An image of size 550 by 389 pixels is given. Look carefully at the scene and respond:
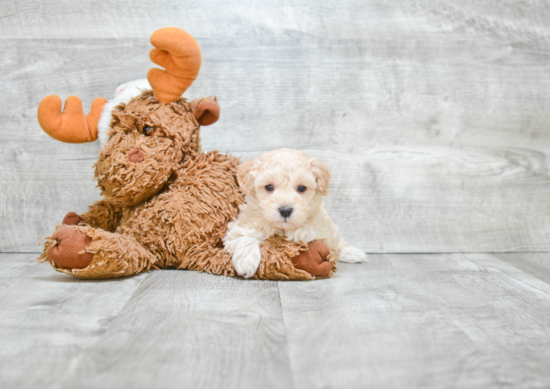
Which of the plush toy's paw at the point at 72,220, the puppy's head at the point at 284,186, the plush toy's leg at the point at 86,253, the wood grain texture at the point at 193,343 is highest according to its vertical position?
the puppy's head at the point at 284,186

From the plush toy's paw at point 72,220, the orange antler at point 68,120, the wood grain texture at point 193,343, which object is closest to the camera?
the wood grain texture at point 193,343

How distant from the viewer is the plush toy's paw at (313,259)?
1122 mm

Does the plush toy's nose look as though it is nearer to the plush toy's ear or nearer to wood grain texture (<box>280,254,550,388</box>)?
the plush toy's ear

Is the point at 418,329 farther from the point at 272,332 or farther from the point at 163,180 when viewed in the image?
the point at 163,180

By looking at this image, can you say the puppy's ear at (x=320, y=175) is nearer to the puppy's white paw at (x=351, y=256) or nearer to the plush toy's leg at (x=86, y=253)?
the puppy's white paw at (x=351, y=256)

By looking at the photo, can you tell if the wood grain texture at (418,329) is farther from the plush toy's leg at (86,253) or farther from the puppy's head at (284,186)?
the plush toy's leg at (86,253)

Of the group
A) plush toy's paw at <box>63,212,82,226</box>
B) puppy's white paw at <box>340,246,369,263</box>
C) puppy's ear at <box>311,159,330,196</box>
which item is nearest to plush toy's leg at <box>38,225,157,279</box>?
plush toy's paw at <box>63,212,82,226</box>

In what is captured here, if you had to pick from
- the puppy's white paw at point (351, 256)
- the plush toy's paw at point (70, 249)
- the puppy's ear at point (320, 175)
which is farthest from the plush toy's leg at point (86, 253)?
the puppy's white paw at point (351, 256)

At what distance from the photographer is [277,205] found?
41.3 inches

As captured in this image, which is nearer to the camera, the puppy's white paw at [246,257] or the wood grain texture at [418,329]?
the wood grain texture at [418,329]

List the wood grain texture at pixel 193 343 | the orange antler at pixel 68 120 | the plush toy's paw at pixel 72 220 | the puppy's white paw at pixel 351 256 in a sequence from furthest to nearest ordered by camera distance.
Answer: the puppy's white paw at pixel 351 256, the plush toy's paw at pixel 72 220, the orange antler at pixel 68 120, the wood grain texture at pixel 193 343

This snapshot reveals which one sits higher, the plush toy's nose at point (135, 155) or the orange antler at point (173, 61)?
the orange antler at point (173, 61)

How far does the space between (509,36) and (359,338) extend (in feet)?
4.31

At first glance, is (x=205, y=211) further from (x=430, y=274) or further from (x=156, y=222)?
(x=430, y=274)
